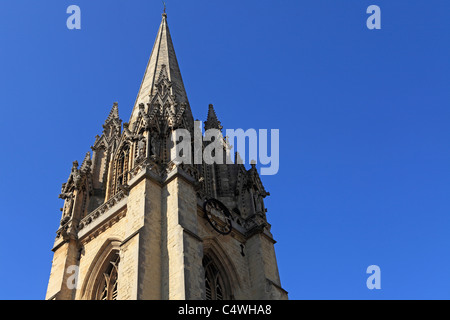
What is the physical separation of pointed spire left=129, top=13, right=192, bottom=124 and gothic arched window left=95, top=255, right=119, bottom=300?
405 inches

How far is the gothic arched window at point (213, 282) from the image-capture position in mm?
24513

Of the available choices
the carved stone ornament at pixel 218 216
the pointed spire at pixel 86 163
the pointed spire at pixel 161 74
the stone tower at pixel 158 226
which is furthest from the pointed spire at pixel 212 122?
the carved stone ornament at pixel 218 216

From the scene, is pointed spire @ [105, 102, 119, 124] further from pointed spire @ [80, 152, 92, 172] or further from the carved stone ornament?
the carved stone ornament

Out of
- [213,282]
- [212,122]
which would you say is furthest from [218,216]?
[212,122]

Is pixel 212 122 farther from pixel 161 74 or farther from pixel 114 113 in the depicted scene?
pixel 114 113

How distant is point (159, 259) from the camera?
863 inches

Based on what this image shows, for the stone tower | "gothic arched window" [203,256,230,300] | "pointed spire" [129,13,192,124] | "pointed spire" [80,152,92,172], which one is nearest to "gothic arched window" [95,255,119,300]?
the stone tower

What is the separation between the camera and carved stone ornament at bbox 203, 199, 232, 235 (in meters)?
25.9

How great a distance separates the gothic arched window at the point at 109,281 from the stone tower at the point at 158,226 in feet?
0.14

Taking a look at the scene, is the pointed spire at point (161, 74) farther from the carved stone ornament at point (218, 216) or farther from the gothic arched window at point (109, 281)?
the gothic arched window at point (109, 281)

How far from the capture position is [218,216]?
87.7ft

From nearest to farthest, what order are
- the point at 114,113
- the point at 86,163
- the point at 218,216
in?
the point at 218,216, the point at 86,163, the point at 114,113

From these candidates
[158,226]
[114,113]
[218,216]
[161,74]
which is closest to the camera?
[158,226]

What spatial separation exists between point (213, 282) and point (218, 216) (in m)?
3.25
